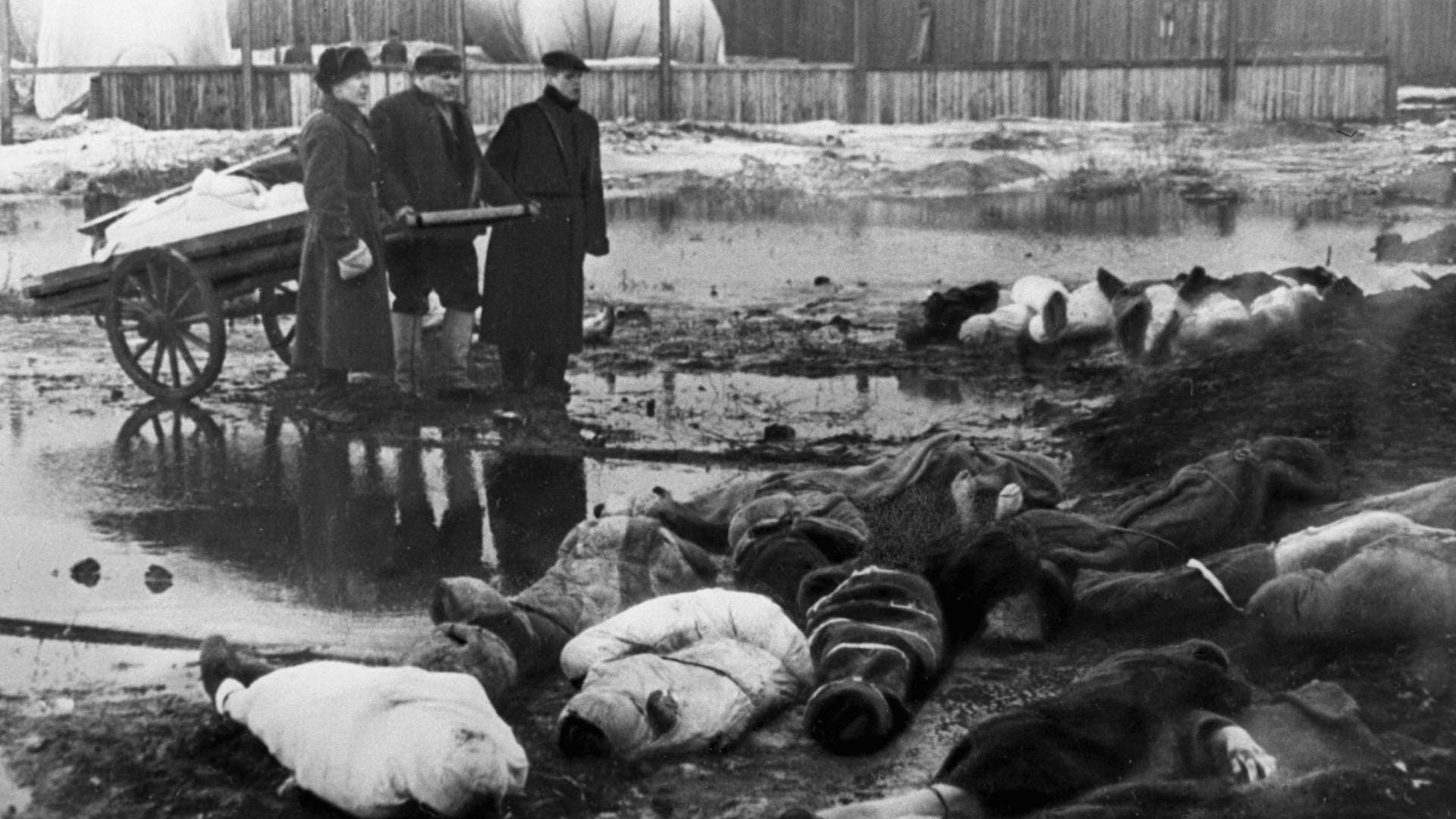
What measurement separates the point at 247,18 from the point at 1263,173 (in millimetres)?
10532

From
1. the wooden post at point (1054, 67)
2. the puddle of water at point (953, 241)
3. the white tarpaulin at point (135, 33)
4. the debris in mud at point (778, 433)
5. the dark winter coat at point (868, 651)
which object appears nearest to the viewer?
the dark winter coat at point (868, 651)

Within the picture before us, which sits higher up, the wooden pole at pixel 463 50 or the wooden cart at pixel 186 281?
the wooden pole at pixel 463 50

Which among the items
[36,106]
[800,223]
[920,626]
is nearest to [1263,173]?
[800,223]

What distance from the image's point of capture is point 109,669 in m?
4.89

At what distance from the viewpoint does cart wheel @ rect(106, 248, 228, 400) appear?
8352 millimetres

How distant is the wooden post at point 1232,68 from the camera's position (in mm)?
19891

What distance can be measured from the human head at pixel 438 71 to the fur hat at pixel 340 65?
41 centimetres

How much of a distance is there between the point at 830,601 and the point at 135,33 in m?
18.5

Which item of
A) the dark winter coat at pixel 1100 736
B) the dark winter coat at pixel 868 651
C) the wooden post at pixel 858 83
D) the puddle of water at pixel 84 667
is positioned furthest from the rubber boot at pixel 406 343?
the wooden post at pixel 858 83

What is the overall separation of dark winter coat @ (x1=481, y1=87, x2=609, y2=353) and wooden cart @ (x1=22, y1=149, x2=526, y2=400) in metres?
0.32

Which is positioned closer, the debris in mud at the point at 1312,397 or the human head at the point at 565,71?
the debris in mud at the point at 1312,397

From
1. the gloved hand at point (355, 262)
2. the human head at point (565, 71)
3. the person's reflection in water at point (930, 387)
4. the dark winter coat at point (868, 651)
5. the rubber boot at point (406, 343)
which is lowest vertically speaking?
the person's reflection in water at point (930, 387)

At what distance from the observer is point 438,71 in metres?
8.55

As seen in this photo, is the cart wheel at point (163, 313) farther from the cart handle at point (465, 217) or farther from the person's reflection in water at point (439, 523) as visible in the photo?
the person's reflection in water at point (439, 523)
